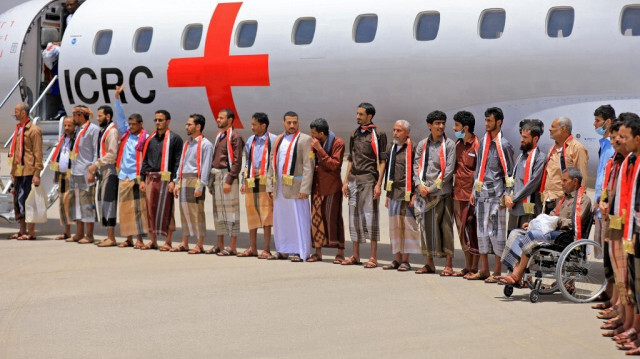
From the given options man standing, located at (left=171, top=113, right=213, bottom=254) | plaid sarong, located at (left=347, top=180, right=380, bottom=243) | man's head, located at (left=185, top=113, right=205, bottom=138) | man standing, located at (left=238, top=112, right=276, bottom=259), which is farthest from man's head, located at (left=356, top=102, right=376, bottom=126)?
man's head, located at (left=185, top=113, right=205, bottom=138)

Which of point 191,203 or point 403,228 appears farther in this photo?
point 191,203

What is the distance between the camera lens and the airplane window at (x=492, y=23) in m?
12.8

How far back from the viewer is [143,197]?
48.7ft

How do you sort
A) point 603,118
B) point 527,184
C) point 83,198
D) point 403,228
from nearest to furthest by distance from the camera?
1. point 603,118
2. point 527,184
3. point 403,228
4. point 83,198

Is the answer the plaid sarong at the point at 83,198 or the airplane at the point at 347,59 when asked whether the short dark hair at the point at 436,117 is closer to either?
the airplane at the point at 347,59

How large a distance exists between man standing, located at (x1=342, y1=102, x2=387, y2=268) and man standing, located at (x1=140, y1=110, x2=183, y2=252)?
2876 millimetres

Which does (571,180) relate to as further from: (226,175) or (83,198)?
(83,198)

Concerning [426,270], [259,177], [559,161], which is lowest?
[426,270]

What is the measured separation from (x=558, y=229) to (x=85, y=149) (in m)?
7.73

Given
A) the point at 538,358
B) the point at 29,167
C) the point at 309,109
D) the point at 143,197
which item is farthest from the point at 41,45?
the point at 538,358

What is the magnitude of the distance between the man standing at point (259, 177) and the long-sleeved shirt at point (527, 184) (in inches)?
142

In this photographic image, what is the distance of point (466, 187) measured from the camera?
12.1 metres

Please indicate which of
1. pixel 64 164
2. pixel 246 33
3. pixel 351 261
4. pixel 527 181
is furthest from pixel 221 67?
pixel 527 181

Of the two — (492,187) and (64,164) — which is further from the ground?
(64,164)
